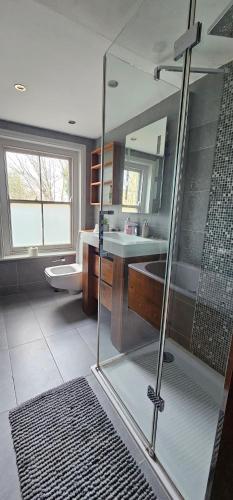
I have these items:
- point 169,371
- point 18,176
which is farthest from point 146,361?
point 18,176

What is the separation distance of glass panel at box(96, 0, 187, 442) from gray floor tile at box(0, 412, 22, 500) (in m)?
0.65

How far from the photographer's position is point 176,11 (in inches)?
44.3

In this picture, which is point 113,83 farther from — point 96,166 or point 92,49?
point 96,166

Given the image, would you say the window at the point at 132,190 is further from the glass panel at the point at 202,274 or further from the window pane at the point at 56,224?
the window pane at the point at 56,224

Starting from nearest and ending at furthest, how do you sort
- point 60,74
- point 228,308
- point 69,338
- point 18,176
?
1. point 228,308
2. point 60,74
3. point 69,338
4. point 18,176

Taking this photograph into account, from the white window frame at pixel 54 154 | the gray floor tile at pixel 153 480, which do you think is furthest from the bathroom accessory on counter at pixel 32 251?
the gray floor tile at pixel 153 480

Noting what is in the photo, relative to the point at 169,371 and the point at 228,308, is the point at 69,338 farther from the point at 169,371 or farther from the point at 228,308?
the point at 228,308

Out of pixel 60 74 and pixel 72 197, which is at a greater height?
pixel 60 74

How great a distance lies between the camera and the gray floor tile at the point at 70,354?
5.48ft

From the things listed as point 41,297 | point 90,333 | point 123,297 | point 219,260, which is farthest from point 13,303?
point 219,260

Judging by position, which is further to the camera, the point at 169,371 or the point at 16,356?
the point at 16,356

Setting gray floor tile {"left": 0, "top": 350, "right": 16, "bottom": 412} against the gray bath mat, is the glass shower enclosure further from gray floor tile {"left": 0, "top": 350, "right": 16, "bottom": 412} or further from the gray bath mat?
gray floor tile {"left": 0, "top": 350, "right": 16, "bottom": 412}

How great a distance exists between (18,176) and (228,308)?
115 inches

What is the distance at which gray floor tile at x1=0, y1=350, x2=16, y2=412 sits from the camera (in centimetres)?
138
